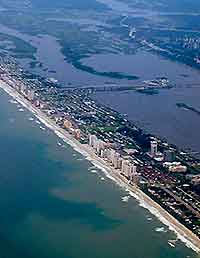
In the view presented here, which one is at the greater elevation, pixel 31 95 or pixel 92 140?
pixel 92 140

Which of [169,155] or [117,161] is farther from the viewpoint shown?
[169,155]

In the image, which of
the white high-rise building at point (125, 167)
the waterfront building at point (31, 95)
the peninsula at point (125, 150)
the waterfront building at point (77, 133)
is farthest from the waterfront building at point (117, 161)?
the waterfront building at point (31, 95)

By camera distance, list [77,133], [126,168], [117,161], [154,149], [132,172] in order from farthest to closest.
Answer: [77,133]
[154,149]
[117,161]
[126,168]
[132,172]

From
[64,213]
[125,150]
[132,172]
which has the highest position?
[132,172]

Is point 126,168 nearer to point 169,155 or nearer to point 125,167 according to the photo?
point 125,167

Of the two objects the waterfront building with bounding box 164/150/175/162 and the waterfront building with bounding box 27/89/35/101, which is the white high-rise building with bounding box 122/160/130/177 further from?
the waterfront building with bounding box 27/89/35/101

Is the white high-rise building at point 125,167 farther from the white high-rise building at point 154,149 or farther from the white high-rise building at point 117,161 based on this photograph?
the white high-rise building at point 154,149

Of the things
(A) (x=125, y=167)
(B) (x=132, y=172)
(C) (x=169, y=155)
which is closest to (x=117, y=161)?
(A) (x=125, y=167)

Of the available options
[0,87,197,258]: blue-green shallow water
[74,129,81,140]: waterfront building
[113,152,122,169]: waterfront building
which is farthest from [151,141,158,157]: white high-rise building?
[74,129,81,140]: waterfront building

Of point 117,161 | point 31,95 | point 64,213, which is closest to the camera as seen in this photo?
point 64,213
